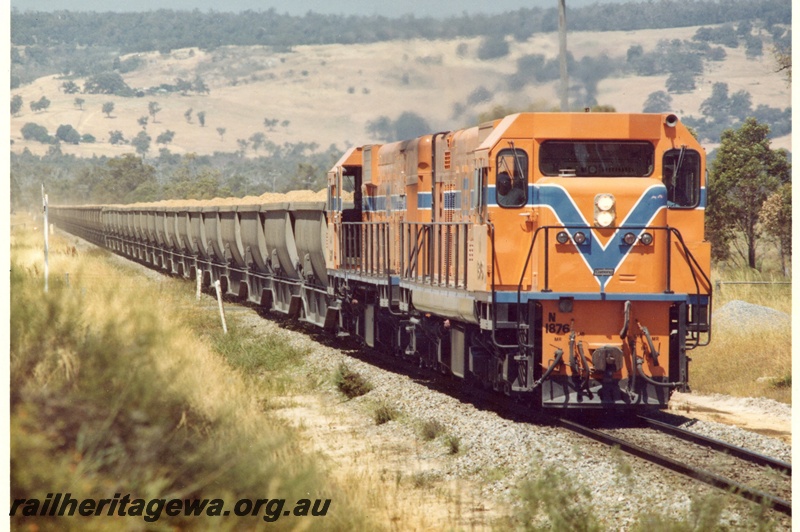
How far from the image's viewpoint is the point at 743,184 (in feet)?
113

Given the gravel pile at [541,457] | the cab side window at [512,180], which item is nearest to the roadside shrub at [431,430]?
the gravel pile at [541,457]

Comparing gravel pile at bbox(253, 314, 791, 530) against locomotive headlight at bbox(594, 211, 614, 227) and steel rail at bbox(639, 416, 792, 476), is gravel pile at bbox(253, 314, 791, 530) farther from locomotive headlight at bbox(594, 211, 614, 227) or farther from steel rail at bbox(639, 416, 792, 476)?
locomotive headlight at bbox(594, 211, 614, 227)

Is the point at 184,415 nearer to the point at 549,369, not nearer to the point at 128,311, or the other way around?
the point at 128,311

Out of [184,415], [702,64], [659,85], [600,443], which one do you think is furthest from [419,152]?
[659,85]

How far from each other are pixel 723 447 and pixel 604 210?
10.2 ft

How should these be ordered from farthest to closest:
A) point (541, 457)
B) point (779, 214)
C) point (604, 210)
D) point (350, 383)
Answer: point (779, 214) < point (350, 383) < point (604, 210) < point (541, 457)

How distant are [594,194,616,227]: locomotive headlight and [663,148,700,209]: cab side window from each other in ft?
2.68

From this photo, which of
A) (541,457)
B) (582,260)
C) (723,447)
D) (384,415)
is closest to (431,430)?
(384,415)

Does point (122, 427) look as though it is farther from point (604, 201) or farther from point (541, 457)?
point (604, 201)

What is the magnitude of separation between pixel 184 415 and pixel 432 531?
2.35 m

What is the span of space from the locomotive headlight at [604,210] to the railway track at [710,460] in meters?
2.46

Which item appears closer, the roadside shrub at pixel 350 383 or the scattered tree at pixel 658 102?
the roadside shrub at pixel 350 383

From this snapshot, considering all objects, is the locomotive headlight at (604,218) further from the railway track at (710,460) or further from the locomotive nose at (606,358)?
the railway track at (710,460)

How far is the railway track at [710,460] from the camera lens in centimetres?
972
